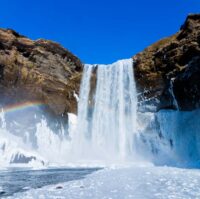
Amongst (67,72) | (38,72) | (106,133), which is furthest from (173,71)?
(38,72)

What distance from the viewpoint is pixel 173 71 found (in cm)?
3922

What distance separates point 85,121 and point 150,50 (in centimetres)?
1419

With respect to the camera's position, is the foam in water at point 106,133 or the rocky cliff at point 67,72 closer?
the foam in water at point 106,133

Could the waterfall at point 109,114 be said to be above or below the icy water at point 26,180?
above

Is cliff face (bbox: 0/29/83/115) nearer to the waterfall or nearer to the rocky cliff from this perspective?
the rocky cliff

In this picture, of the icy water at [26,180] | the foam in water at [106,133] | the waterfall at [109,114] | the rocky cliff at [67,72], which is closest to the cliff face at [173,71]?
the rocky cliff at [67,72]

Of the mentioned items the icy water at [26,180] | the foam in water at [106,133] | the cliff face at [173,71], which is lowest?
the icy water at [26,180]

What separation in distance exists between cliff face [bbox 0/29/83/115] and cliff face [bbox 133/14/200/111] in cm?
1036

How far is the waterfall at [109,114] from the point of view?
4278 centimetres

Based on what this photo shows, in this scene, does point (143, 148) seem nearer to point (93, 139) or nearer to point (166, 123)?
point (166, 123)

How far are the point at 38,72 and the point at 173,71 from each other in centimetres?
1817

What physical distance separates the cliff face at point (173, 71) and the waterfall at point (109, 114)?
1929 millimetres

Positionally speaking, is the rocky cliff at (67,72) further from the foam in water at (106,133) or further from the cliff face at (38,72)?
the foam in water at (106,133)

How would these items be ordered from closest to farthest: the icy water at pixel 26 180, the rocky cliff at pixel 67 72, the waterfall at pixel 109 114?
the icy water at pixel 26 180, the rocky cliff at pixel 67 72, the waterfall at pixel 109 114
